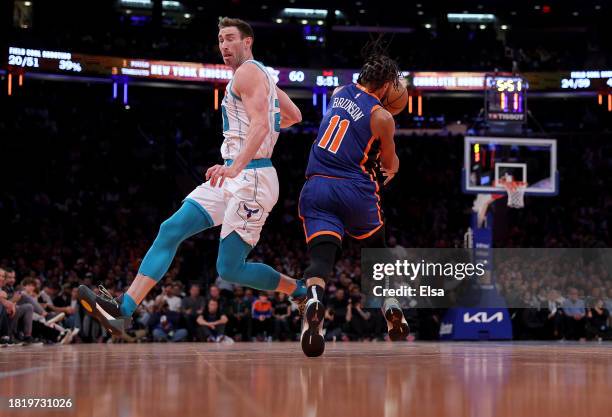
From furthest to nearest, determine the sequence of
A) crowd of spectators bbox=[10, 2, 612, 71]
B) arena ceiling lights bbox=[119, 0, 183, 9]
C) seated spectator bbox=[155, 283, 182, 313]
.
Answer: arena ceiling lights bbox=[119, 0, 183, 9], crowd of spectators bbox=[10, 2, 612, 71], seated spectator bbox=[155, 283, 182, 313]

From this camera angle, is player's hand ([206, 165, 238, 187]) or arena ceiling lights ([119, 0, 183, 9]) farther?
arena ceiling lights ([119, 0, 183, 9])

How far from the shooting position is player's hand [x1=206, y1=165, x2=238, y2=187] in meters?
4.24

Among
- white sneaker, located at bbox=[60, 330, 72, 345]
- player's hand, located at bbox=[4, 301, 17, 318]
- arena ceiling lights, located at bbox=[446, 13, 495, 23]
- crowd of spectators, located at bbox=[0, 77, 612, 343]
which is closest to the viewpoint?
player's hand, located at bbox=[4, 301, 17, 318]

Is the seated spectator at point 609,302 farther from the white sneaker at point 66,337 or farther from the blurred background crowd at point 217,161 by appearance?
the white sneaker at point 66,337

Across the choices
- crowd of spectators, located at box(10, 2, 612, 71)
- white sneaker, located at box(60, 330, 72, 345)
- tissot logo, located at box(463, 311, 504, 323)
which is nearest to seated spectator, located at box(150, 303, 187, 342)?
white sneaker, located at box(60, 330, 72, 345)

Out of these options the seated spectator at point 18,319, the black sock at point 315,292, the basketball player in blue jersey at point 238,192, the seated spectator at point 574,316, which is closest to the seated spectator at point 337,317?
the seated spectator at point 574,316

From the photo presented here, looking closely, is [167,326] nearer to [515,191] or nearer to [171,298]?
[171,298]

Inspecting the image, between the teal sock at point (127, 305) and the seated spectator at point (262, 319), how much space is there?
28.4 ft

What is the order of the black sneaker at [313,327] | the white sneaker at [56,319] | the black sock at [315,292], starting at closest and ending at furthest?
the black sneaker at [313,327] < the black sock at [315,292] < the white sneaker at [56,319]

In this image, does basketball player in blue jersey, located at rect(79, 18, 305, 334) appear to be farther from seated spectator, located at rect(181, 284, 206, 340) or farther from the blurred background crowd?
seated spectator, located at rect(181, 284, 206, 340)

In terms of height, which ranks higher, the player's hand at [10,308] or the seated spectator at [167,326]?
the player's hand at [10,308]

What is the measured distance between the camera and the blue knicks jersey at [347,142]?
437 cm

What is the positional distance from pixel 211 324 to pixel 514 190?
522cm

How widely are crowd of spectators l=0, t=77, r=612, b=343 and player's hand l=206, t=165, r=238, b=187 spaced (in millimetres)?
7626
